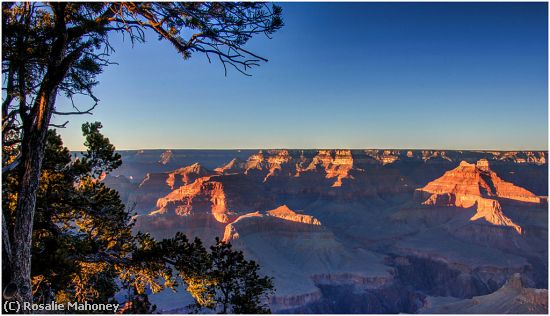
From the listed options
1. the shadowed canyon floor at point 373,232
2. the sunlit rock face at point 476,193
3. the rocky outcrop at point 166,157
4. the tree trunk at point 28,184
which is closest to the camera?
the tree trunk at point 28,184

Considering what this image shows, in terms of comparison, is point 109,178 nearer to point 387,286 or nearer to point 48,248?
point 387,286

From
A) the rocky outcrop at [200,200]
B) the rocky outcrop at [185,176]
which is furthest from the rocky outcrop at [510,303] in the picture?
the rocky outcrop at [185,176]

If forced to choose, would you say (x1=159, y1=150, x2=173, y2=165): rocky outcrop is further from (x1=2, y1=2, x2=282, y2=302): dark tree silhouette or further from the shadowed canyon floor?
(x1=2, y1=2, x2=282, y2=302): dark tree silhouette

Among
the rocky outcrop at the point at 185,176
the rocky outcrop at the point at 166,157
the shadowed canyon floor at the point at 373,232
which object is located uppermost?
the rocky outcrop at the point at 166,157

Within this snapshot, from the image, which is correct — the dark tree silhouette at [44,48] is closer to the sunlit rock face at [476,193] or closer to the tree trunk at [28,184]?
the tree trunk at [28,184]

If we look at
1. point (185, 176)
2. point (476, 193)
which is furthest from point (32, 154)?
point (185, 176)

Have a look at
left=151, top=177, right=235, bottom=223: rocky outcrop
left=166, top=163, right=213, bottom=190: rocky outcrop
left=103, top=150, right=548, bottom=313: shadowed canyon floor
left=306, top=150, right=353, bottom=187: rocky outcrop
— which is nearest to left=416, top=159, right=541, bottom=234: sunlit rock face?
left=103, top=150, right=548, bottom=313: shadowed canyon floor
